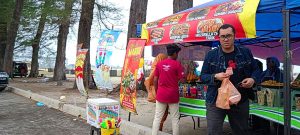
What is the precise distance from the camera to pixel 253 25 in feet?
16.4

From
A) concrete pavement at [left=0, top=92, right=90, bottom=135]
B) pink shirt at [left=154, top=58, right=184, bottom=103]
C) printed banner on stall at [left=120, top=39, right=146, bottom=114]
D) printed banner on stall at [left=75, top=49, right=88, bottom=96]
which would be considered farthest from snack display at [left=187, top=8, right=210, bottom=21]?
printed banner on stall at [left=75, top=49, right=88, bottom=96]

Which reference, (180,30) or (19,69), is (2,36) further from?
(180,30)

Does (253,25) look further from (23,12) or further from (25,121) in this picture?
(23,12)

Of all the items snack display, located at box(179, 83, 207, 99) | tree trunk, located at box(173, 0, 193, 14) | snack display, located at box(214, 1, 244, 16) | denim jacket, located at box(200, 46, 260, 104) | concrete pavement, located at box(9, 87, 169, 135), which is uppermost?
tree trunk, located at box(173, 0, 193, 14)

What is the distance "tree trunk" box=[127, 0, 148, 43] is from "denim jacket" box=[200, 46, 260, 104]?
12145 mm

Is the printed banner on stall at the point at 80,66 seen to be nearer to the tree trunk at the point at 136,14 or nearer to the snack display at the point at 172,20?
the snack display at the point at 172,20

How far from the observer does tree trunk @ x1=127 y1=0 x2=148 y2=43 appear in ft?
53.1

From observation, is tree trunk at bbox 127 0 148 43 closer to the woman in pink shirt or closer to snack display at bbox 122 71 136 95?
snack display at bbox 122 71 136 95

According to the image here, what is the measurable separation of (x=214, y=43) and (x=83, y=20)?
10.7 m

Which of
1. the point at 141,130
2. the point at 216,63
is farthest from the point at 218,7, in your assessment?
the point at 141,130

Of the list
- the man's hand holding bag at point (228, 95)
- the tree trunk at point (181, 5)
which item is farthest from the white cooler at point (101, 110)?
the tree trunk at point (181, 5)

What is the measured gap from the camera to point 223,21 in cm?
549

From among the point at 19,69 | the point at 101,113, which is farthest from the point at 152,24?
the point at 19,69

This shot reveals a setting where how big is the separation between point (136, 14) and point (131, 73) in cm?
917
